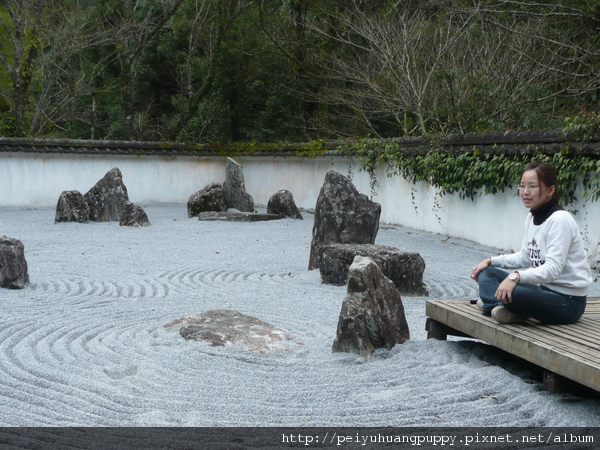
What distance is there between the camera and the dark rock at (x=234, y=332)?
4648 mm

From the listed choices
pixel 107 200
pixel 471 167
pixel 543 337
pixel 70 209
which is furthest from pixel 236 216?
pixel 543 337

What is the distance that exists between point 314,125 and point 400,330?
1672 cm

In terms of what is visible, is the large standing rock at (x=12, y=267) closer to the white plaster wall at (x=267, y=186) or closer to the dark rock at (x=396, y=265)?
the dark rock at (x=396, y=265)

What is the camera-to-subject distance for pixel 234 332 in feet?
15.8

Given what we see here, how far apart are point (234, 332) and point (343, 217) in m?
4.37

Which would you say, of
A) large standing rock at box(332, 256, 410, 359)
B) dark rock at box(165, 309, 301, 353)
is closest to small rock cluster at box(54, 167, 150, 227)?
dark rock at box(165, 309, 301, 353)

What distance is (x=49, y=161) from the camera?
61.6 ft

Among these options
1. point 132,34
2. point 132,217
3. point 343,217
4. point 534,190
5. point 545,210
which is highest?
point 132,34

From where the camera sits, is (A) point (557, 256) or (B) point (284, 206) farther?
(B) point (284, 206)

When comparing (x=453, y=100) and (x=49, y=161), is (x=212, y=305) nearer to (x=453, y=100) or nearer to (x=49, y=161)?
(x=453, y=100)

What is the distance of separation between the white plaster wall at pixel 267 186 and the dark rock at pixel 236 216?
2.74 m

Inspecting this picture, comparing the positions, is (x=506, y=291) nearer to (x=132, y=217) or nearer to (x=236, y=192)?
(x=132, y=217)

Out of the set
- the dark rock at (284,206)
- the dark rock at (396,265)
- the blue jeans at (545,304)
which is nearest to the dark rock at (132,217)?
the dark rock at (284,206)

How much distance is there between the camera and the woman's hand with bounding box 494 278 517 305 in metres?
3.73
